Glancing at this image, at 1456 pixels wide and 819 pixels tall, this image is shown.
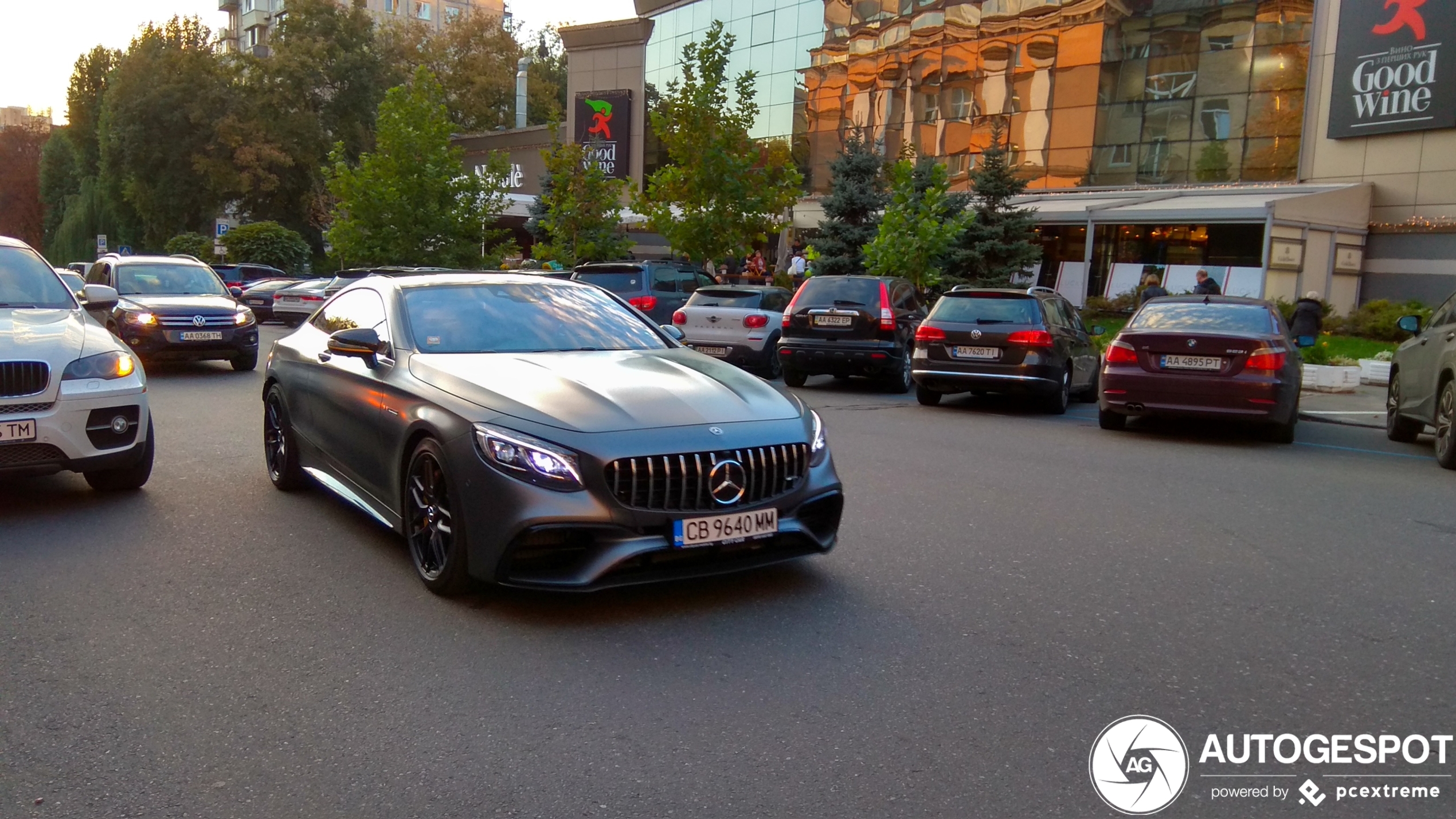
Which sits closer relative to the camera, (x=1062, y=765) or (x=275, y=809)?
(x=275, y=809)

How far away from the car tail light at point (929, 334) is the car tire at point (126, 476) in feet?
29.4

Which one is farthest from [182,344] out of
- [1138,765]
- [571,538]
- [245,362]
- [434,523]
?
[1138,765]

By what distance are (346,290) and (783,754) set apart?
489 centimetres

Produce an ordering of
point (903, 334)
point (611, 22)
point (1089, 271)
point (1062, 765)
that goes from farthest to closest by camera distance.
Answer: point (611, 22), point (1089, 271), point (903, 334), point (1062, 765)

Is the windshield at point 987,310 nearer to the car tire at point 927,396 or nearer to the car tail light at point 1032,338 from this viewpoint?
the car tail light at point 1032,338

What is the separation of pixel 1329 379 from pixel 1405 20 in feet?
50.3

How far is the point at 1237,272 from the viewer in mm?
27531

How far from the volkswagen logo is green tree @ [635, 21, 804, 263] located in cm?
2326

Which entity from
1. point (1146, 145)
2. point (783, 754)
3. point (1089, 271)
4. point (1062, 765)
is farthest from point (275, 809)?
point (1146, 145)

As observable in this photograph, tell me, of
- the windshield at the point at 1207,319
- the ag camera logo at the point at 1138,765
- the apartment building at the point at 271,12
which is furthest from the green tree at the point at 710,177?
the apartment building at the point at 271,12

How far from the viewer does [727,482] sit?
4.94 m

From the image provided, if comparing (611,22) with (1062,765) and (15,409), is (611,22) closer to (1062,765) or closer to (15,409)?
(15,409)

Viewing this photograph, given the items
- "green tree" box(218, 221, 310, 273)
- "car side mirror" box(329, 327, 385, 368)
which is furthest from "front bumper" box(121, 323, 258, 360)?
"green tree" box(218, 221, 310, 273)

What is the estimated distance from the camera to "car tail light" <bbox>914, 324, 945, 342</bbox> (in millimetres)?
13812
